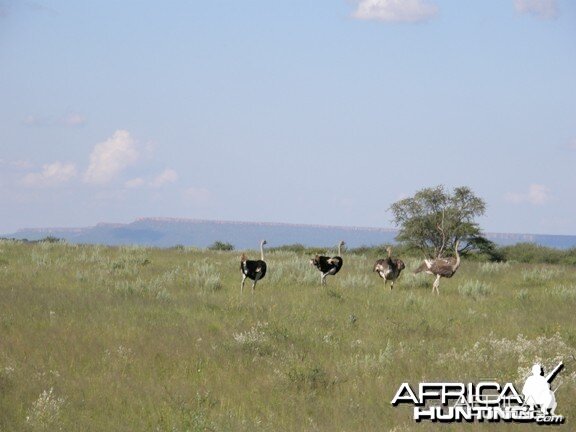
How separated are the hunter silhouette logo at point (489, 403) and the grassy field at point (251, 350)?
0.21m

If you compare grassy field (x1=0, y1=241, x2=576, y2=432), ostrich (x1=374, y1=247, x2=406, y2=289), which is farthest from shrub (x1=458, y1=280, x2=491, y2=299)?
ostrich (x1=374, y1=247, x2=406, y2=289)

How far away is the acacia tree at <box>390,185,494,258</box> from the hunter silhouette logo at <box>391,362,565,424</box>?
50.2 meters

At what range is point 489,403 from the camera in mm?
9438

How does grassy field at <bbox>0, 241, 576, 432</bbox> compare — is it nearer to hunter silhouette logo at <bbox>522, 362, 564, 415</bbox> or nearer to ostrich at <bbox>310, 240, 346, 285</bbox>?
hunter silhouette logo at <bbox>522, 362, 564, 415</bbox>

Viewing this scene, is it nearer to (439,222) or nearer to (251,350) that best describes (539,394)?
(251,350)

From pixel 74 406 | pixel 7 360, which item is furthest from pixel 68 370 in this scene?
pixel 74 406

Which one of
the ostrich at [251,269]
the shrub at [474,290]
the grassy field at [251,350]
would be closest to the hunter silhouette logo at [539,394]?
the grassy field at [251,350]

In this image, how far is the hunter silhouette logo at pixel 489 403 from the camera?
8984mm

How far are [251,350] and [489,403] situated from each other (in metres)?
4.41

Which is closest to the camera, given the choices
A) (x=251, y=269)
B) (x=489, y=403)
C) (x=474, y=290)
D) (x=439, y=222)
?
(x=489, y=403)

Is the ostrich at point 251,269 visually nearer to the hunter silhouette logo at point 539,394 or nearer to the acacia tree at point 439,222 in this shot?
the hunter silhouette logo at point 539,394

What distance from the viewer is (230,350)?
12.6m

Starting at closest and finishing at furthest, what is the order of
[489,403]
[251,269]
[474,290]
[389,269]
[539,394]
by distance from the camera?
[539,394] → [489,403] → [251,269] → [474,290] → [389,269]

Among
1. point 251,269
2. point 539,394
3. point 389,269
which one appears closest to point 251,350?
point 539,394
